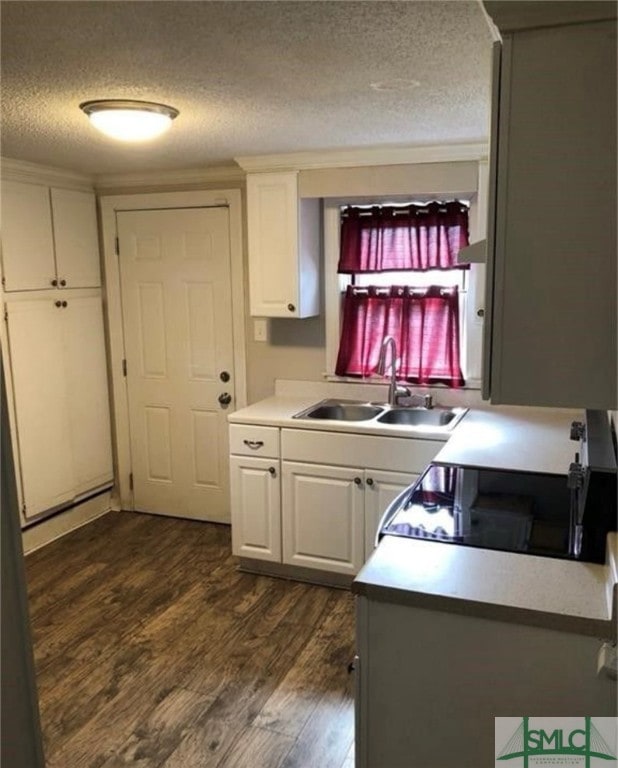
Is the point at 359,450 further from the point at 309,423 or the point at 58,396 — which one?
the point at 58,396

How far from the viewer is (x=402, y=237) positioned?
3572mm

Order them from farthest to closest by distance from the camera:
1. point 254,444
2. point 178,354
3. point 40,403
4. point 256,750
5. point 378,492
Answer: point 178,354, point 40,403, point 254,444, point 378,492, point 256,750

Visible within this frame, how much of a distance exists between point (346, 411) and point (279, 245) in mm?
965

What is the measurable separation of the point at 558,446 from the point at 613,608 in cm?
132

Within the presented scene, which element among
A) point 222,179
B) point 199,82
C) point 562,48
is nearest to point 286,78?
point 199,82

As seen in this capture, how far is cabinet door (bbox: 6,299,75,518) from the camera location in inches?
145

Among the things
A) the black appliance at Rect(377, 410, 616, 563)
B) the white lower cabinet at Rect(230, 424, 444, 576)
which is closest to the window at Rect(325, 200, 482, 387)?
the white lower cabinet at Rect(230, 424, 444, 576)

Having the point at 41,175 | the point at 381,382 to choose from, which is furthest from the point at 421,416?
the point at 41,175

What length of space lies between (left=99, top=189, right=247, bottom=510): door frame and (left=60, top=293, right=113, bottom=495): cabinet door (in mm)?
60

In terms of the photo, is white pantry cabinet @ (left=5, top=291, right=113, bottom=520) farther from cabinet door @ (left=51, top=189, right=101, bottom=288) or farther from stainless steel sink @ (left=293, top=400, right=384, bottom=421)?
stainless steel sink @ (left=293, top=400, right=384, bottom=421)

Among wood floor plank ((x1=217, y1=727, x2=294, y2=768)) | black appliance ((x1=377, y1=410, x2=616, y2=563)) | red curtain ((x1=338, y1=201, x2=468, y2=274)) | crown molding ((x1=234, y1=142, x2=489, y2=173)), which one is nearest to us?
black appliance ((x1=377, y1=410, x2=616, y2=563))

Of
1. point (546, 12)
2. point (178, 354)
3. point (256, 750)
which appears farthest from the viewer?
point (178, 354)

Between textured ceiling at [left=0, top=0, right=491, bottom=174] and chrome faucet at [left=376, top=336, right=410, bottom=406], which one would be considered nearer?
textured ceiling at [left=0, top=0, right=491, bottom=174]

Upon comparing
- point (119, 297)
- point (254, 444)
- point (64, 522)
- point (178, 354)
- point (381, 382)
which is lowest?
point (64, 522)
